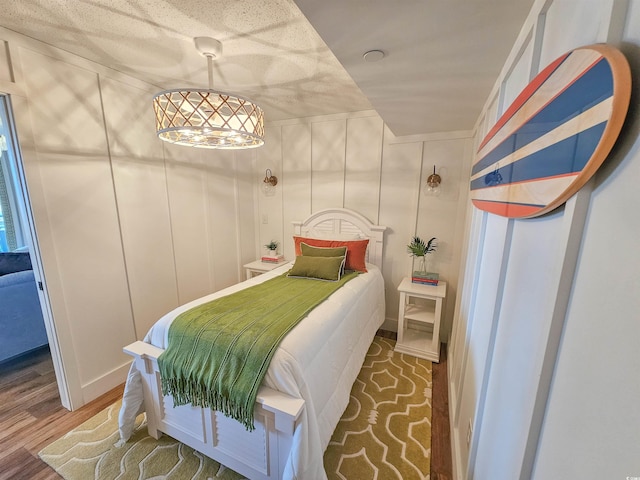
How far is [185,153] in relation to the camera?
266 cm

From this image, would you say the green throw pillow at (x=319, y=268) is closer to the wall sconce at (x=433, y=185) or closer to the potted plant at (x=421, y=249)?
the potted plant at (x=421, y=249)

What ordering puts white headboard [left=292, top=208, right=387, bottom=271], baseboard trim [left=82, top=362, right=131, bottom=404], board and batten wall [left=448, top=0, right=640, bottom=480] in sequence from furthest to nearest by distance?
white headboard [left=292, top=208, right=387, bottom=271], baseboard trim [left=82, top=362, right=131, bottom=404], board and batten wall [left=448, top=0, right=640, bottom=480]

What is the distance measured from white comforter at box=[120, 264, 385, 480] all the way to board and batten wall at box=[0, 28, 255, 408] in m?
0.78

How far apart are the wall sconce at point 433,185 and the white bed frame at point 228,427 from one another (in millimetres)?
2292

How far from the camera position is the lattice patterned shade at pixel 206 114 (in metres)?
1.36

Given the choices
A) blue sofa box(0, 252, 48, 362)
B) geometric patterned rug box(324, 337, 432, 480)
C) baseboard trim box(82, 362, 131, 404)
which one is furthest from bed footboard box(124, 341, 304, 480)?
blue sofa box(0, 252, 48, 362)

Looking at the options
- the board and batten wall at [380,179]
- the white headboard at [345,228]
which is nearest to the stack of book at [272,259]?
the board and batten wall at [380,179]

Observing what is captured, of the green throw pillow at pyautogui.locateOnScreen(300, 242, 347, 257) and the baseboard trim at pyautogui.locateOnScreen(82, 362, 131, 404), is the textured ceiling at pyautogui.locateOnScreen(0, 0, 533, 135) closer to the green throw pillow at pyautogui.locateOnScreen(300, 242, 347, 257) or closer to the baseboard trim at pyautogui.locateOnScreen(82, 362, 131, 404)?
the green throw pillow at pyautogui.locateOnScreen(300, 242, 347, 257)

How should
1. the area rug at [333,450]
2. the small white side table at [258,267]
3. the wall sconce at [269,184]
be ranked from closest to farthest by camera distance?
the area rug at [333,450], the small white side table at [258,267], the wall sconce at [269,184]

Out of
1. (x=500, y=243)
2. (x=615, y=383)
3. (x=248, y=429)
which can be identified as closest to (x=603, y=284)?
(x=615, y=383)

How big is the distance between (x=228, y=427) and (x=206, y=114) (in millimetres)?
1697

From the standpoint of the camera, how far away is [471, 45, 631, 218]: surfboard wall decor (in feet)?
1.30

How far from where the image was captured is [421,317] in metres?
2.52

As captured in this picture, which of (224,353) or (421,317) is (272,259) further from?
(224,353)
